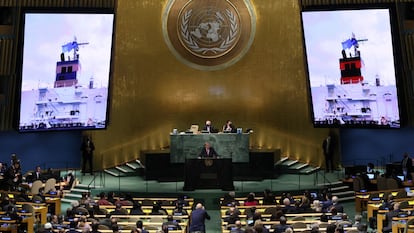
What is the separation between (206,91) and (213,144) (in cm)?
423

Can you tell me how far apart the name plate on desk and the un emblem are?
4894 millimetres

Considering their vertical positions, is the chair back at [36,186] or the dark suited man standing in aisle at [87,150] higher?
the dark suited man standing in aisle at [87,150]

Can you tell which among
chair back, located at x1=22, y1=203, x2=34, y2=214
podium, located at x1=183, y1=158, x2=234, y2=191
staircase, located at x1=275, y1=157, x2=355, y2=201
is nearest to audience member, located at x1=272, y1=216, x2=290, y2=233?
chair back, located at x1=22, y1=203, x2=34, y2=214

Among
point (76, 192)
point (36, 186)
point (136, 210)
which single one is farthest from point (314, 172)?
point (36, 186)

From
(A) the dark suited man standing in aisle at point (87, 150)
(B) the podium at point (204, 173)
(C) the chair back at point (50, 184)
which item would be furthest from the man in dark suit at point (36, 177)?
(B) the podium at point (204, 173)

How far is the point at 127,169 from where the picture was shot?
A: 22.5 meters

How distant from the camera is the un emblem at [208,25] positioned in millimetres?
23531

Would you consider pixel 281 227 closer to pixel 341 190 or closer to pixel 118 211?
pixel 118 211

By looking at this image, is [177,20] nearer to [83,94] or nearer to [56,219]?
[83,94]

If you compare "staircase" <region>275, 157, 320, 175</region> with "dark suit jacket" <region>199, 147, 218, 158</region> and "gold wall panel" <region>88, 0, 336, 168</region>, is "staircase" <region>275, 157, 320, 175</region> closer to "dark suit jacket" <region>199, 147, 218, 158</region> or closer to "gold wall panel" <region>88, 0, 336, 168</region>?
"gold wall panel" <region>88, 0, 336, 168</region>

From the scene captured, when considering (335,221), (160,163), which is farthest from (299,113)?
(335,221)

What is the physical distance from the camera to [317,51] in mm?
19984

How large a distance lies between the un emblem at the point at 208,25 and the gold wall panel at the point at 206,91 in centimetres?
36

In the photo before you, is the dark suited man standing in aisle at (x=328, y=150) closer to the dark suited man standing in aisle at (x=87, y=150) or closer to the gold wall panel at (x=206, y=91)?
the gold wall panel at (x=206, y=91)
